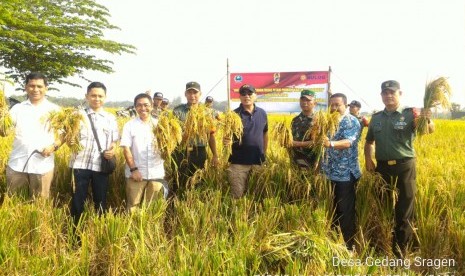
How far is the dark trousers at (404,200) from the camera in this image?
3.38 meters

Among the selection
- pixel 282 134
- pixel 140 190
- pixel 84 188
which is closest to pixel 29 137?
pixel 84 188

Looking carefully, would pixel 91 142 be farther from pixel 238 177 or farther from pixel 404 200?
pixel 404 200

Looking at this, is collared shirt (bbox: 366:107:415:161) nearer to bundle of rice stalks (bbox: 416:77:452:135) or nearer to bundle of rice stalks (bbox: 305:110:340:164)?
bundle of rice stalks (bbox: 416:77:452:135)

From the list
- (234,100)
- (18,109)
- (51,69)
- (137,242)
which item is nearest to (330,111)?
(137,242)

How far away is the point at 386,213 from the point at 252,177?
1.45m

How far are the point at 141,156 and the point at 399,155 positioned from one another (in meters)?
2.60

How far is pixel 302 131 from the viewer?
151 inches

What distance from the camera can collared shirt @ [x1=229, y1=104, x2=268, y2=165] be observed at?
3762 millimetres

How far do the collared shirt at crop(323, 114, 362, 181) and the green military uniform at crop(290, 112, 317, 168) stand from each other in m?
0.27

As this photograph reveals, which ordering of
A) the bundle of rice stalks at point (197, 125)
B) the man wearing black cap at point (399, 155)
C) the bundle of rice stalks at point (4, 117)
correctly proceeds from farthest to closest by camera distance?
the bundle of rice stalks at point (197, 125) → the man wearing black cap at point (399, 155) → the bundle of rice stalks at point (4, 117)

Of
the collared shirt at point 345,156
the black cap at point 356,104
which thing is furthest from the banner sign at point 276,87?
the collared shirt at point 345,156

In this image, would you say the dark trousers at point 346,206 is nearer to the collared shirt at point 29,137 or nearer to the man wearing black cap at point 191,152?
the man wearing black cap at point 191,152

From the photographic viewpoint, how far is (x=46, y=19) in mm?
18109

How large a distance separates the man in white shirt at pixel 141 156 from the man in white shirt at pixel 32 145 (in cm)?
71
